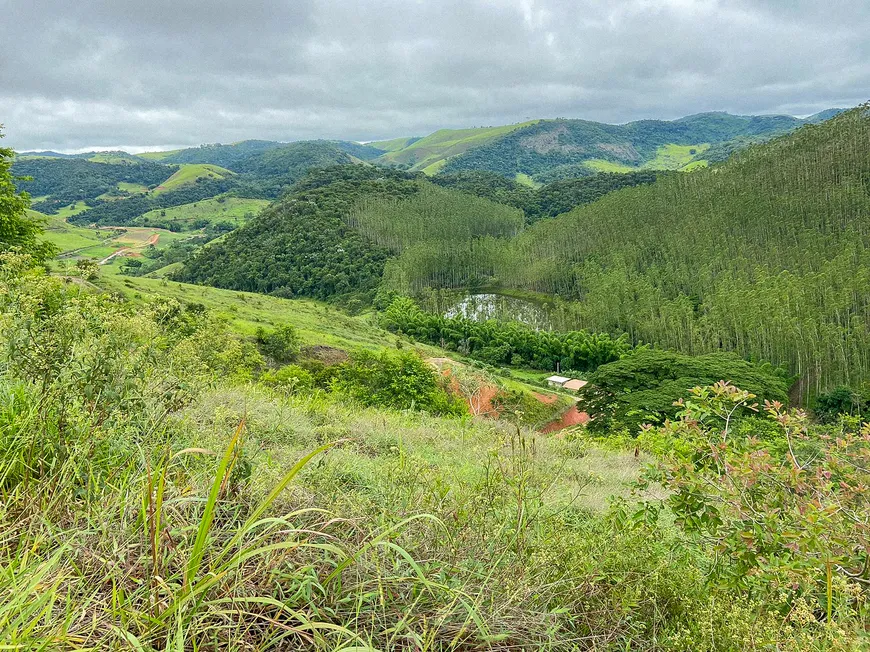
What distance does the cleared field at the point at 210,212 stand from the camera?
170375 millimetres

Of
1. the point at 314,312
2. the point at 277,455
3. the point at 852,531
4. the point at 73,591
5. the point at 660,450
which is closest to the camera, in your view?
the point at 73,591

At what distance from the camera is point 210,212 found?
17875 cm

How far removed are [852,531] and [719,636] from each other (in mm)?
1297

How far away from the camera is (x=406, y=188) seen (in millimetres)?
130250

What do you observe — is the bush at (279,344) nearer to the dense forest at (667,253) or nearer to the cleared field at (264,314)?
the cleared field at (264,314)

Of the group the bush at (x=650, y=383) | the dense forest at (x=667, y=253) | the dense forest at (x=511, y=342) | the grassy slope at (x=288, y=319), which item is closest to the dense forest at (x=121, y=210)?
the dense forest at (x=667, y=253)

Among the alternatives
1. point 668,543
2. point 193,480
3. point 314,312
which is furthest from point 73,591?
point 314,312

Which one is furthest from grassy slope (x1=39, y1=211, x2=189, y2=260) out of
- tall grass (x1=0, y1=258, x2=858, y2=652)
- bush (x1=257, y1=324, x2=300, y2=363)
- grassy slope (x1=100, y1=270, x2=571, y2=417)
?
tall grass (x1=0, y1=258, x2=858, y2=652)

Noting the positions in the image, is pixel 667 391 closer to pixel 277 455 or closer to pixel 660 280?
pixel 277 455

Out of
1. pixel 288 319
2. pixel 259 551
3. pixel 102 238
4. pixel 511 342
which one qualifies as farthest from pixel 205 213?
pixel 259 551

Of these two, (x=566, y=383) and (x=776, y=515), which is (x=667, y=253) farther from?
(x=776, y=515)

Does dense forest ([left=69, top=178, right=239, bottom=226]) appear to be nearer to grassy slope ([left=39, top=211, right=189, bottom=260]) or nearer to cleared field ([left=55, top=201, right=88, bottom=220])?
cleared field ([left=55, top=201, right=88, bottom=220])

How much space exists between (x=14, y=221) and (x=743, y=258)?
6889cm

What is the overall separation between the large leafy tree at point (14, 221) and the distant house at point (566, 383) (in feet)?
124
